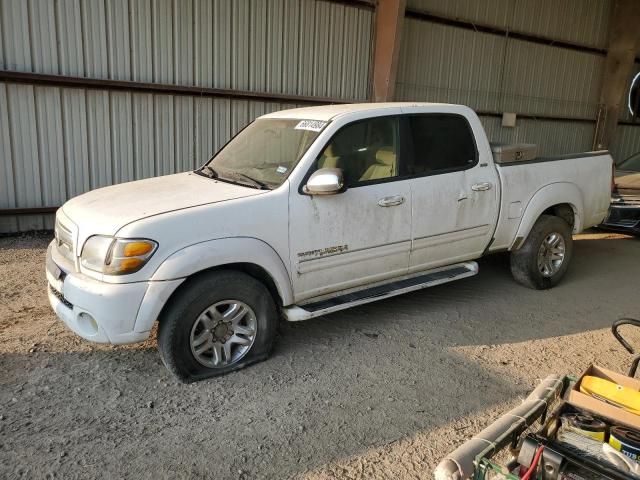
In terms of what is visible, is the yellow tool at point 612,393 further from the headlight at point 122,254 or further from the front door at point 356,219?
the headlight at point 122,254

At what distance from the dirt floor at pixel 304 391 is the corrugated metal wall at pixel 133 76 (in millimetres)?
2428

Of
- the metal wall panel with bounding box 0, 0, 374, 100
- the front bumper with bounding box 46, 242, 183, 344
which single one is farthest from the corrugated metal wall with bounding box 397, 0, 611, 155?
the front bumper with bounding box 46, 242, 183, 344

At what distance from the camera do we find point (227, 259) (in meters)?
3.73

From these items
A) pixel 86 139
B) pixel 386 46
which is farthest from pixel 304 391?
pixel 386 46

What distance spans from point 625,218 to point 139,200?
7596mm

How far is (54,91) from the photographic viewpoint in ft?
23.6

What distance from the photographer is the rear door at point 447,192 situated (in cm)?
476

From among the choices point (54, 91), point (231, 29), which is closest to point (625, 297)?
point (231, 29)

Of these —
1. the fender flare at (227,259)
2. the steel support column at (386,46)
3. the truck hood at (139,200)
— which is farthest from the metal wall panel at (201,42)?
the fender flare at (227,259)

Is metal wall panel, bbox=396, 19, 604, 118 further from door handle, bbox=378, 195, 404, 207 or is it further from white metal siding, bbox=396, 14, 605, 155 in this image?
door handle, bbox=378, 195, 404, 207

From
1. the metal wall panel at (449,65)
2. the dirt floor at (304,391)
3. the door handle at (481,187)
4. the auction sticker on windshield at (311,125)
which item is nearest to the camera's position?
the dirt floor at (304,391)

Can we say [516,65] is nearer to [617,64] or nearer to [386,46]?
[617,64]

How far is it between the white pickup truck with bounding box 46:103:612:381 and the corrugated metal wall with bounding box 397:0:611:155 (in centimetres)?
617

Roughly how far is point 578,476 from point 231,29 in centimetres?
799
